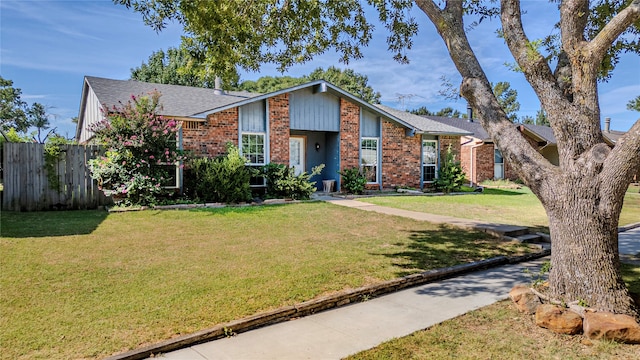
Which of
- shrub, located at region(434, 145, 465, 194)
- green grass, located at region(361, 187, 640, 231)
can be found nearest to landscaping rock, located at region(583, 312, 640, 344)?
green grass, located at region(361, 187, 640, 231)

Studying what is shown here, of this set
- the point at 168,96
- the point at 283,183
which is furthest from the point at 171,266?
the point at 168,96

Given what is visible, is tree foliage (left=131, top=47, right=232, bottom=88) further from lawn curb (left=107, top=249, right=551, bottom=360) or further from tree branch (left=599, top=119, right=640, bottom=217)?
Result: tree branch (left=599, top=119, right=640, bottom=217)

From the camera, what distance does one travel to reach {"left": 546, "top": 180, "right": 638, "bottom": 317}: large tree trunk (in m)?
4.02

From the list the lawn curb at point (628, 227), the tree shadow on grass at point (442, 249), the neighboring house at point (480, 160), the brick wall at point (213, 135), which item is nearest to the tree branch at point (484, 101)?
the tree shadow on grass at point (442, 249)

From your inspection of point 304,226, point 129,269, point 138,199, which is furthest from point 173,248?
point 138,199

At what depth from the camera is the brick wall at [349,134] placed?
1616cm

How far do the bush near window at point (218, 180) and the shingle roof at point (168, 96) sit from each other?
6.14 feet

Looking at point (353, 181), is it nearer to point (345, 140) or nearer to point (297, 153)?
point (345, 140)

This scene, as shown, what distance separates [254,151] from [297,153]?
269cm

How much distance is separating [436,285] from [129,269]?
14.0 ft

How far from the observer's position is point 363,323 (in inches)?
157

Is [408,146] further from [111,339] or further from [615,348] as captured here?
[111,339]

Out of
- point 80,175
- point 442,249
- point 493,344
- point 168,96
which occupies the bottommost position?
point 493,344

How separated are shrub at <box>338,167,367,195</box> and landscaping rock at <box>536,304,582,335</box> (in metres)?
11.9
